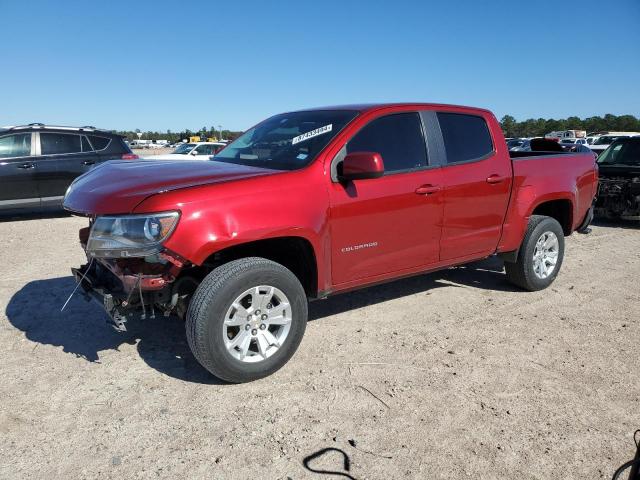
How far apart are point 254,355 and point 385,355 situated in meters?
1.03

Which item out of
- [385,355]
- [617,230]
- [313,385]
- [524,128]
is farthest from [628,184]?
[524,128]

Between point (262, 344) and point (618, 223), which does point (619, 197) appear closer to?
point (618, 223)

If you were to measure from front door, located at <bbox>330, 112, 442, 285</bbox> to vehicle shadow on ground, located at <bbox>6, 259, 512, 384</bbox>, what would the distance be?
953 millimetres

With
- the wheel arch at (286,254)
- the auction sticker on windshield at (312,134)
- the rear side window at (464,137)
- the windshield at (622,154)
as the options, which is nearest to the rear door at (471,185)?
the rear side window at (464,137)

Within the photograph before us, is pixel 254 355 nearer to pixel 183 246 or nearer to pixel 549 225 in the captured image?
pixel 183 246

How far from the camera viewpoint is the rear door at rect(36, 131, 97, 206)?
30.1 feet

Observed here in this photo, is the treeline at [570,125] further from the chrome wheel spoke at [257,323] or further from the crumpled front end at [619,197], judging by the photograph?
the chrome wheel spoke at [257,323]

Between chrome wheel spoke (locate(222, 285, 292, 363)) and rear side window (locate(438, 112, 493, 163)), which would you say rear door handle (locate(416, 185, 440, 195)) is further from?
chrome wheel spoke (locate(222, 285, 292, 363))

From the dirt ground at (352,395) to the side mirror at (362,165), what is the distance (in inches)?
53.0

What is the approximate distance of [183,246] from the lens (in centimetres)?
300

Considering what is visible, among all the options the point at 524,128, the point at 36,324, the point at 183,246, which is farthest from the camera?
the point at 524,128

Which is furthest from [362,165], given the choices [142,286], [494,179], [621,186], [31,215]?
[31,215]

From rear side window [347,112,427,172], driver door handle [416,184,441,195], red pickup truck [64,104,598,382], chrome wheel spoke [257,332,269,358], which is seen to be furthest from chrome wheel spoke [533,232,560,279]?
chrome wheel spoke [257,332,269,358]

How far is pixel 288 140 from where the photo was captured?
13.4 ft
